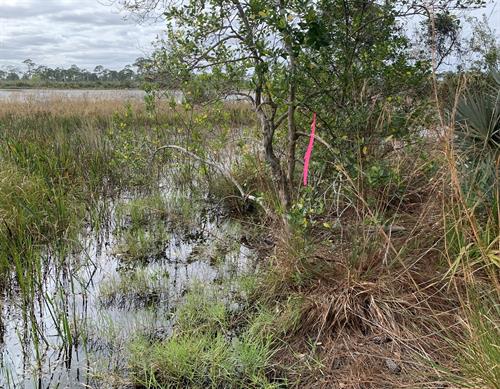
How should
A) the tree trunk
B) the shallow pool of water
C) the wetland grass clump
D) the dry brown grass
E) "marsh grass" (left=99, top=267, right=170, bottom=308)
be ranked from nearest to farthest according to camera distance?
the dry brown grass < the wetland grass clump < the shallow pool of water < "marsh grass" (left=99, top=267, right=170, bottom=308) < the tree trunk

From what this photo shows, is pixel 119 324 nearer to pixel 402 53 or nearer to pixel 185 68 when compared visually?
pixel 185 68

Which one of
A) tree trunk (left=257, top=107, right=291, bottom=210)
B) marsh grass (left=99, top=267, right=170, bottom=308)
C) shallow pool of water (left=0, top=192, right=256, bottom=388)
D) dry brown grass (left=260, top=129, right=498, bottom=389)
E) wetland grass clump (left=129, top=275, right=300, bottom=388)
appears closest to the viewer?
dry brown grass (left=260, top=129, right=498, bottom=389)

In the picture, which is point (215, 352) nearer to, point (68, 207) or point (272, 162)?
point (272, 162)

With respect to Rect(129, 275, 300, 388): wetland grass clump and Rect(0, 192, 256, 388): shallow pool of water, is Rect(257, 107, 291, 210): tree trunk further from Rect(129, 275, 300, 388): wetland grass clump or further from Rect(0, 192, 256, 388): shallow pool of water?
Rect(129, 275, 300, 388): wetland grass clump

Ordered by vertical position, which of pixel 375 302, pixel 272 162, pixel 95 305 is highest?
pixel 272 162

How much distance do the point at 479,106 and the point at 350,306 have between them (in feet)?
6.63

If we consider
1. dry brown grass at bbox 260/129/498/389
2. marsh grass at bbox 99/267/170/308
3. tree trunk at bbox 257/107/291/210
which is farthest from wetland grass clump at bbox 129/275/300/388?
tree trunk at bbox 257/107/291/210

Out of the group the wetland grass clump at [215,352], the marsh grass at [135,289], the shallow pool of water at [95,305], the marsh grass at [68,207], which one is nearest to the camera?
the wetland grass clump at [215,352]

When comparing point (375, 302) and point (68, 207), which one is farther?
point (68, 207)

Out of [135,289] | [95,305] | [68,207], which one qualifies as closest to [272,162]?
[135,289]

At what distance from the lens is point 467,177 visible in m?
3.60

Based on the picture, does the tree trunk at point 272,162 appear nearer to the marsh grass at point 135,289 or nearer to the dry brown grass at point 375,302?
the dry brown grass at point 375,302

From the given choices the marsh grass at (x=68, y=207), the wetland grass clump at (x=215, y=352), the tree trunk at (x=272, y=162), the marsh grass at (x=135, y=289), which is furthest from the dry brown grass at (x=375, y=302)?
the marsh grass at (x=68, y=207)

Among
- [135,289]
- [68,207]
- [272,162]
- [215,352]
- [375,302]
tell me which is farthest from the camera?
[68,207]
